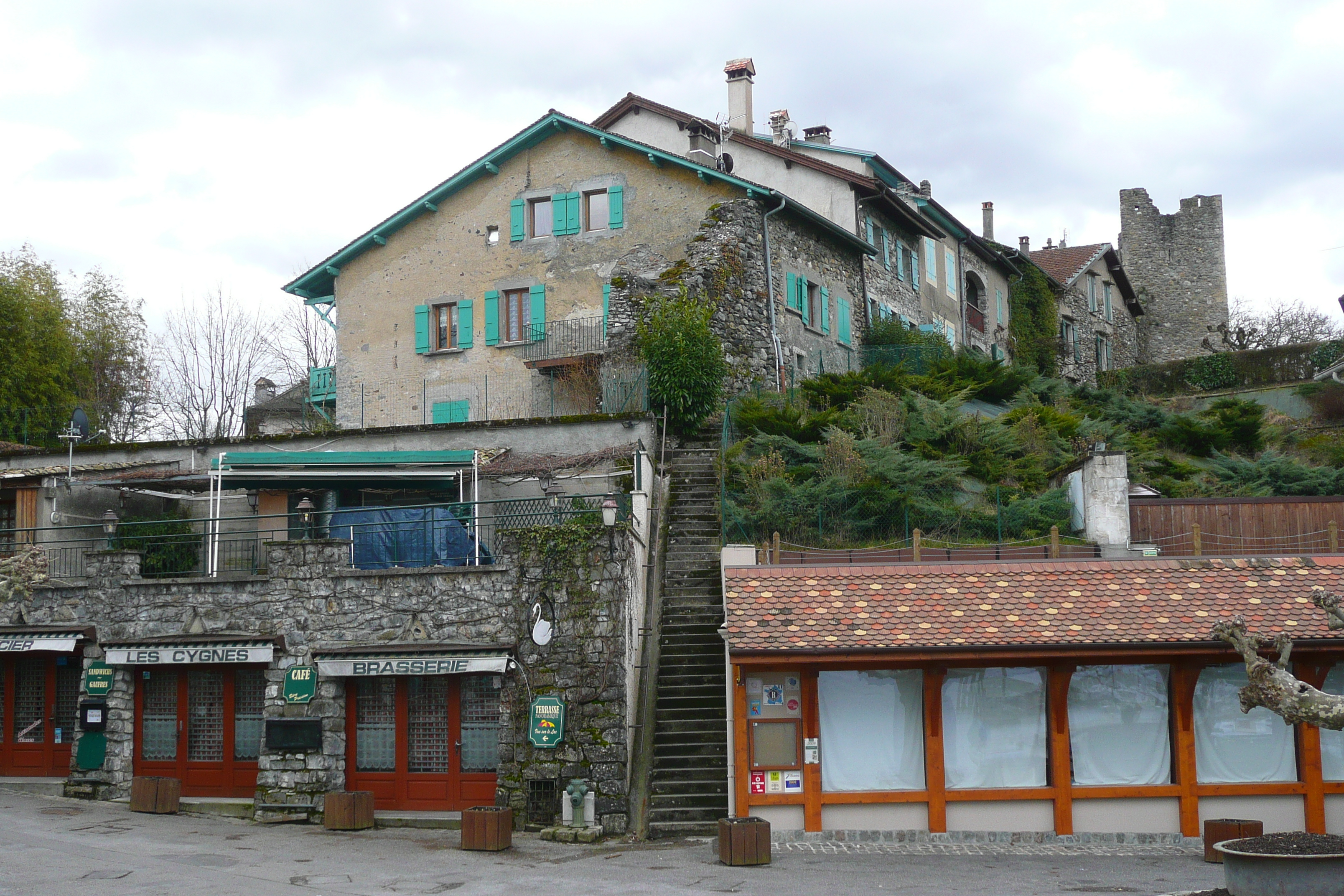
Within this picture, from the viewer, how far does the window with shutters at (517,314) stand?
29516 millimetres

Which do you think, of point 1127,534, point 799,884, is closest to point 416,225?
point 1127,534

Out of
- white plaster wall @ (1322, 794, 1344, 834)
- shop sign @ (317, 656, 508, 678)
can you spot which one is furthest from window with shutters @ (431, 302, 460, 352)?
white plaster wall @ (1322, 794, 1344, 834)

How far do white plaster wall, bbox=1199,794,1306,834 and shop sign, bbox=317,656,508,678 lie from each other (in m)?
9.13

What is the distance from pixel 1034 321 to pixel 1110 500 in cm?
2508

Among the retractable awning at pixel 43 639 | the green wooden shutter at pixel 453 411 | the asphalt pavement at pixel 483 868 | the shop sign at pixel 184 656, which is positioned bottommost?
the asphalt pavement at pixel 483 868

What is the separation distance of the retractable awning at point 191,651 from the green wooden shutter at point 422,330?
12680 mm

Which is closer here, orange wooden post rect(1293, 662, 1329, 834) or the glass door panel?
orange wooden post rect(1293, 662, 1329, 834)

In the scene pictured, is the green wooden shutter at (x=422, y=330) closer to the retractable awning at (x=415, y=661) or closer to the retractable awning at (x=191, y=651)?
the retractable awning at (x=191, y=651)

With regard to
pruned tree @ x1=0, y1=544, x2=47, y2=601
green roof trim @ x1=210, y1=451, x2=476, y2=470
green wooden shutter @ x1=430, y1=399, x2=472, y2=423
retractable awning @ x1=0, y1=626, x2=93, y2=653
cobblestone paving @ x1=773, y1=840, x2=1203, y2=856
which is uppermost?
green wooden shutter @ x1=430, y1=399, x2=472, y2=423

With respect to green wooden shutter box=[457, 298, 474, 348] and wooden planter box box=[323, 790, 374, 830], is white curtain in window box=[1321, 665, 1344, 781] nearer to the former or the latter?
wooden planter box box=[323, 790, 374, 830]

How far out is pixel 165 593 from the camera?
62.2 feet

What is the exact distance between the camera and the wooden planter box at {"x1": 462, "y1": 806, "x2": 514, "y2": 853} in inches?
598

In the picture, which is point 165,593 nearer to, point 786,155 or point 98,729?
point 98,729

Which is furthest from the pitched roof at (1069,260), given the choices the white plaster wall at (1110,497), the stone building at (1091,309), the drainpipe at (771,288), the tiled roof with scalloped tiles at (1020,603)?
the tiled roof with scalloped tiles at (1020,603)
